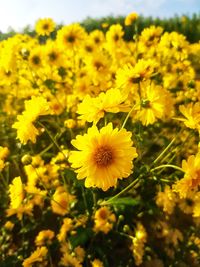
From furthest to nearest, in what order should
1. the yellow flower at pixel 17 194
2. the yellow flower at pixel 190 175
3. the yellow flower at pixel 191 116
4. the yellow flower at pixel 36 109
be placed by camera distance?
1. the yellow flower at pixel 17 194
2. the yellow flower at pixel 36 109
3. the yellow flower at pixel 191 116
4. the yellow flower at pixel 190 175

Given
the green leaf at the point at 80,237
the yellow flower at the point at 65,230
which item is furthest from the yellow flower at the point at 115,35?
the green leaf at the point at 80,237

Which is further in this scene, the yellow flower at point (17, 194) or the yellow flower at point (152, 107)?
the yellow flower at point (17, 194)

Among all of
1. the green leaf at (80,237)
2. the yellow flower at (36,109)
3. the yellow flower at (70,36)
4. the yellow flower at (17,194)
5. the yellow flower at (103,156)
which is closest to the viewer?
the yellow flower at (103,156)

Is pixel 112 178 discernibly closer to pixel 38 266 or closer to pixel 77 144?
pixel 77 144

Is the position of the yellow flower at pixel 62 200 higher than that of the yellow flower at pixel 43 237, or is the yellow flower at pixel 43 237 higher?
the yellow flower at pixel 62 200

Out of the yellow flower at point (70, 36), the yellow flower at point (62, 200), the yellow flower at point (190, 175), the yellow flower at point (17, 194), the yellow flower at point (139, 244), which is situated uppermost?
the yellow flower at point (70, 36)

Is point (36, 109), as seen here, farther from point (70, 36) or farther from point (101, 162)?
point (70, 36)

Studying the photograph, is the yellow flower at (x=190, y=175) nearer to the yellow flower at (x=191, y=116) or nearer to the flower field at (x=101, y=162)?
the flower field at (x=101, y=162)

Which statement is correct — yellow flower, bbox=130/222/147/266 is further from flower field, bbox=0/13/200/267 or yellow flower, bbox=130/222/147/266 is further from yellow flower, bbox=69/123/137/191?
yellow flower, bbox=69/123/137/191

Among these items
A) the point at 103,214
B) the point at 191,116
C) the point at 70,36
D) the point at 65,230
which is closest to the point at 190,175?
the point at 191,116
